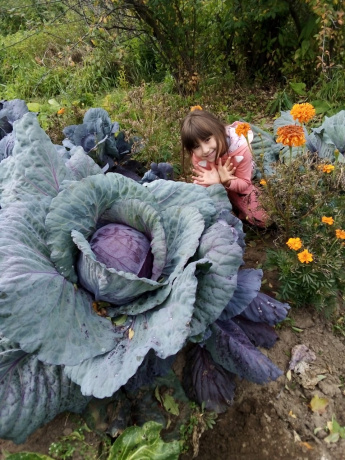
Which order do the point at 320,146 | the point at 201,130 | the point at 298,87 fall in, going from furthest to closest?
1. the point at 298,87
2. the point at 320,146
3. the point at 201,130

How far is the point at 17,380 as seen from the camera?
149cm

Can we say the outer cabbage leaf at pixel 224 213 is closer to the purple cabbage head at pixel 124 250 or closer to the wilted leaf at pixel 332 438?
the purple cabbage head at pixel 124 250

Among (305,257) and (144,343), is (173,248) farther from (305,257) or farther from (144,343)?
(305,257)

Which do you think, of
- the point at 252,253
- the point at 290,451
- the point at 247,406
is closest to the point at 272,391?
the point at 247,406

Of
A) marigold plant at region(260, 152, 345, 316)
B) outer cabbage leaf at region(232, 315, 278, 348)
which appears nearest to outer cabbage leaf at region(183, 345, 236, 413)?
outer cabbage leaf at region(232, 315, 278, 348)

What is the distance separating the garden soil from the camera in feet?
5.36

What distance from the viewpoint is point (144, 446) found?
1440mm

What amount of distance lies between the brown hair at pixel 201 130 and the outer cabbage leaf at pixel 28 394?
1539 mm

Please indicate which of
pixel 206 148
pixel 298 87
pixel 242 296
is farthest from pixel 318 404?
pixel 298 87

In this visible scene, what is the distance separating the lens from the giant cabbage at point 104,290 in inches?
51.6

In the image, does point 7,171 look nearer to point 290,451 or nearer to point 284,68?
point 290,451

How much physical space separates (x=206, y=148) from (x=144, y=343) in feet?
4.68

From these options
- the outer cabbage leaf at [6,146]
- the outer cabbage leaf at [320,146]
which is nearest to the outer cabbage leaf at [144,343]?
the outer cabbage leaf at [6,146]

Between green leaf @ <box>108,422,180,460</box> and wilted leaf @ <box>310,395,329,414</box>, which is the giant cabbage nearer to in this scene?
green leaf @ <box>108,422,180,460</box>
